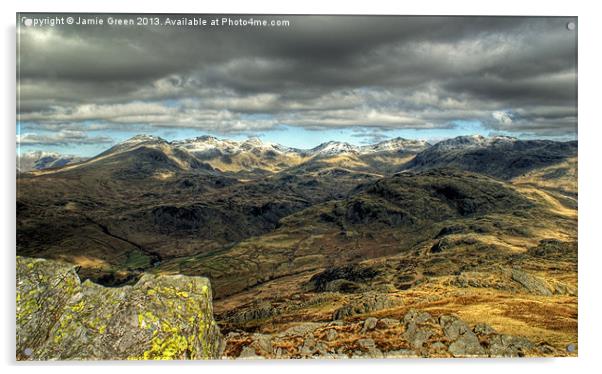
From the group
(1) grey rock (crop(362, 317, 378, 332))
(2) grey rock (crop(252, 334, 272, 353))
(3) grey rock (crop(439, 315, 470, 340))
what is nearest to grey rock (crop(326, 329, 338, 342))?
(1) grey rock (crop(362, 317, 378, 332))

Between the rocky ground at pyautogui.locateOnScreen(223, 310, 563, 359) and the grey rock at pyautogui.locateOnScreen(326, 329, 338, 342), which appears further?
the grey rock at pyautogui.locateOnScreen(326, 329, 338, 342)

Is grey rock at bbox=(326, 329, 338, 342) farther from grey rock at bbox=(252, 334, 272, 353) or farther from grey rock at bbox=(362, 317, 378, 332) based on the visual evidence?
grey rock at bbox=(252, 334, 272, 353)

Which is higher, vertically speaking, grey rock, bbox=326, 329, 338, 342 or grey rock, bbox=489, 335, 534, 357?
grey rock, bbox=326, 329, 338, 342

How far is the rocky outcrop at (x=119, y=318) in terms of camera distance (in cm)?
1797

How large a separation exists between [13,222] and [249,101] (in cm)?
2981

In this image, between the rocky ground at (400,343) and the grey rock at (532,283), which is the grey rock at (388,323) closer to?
the rocky ground at (400,343)

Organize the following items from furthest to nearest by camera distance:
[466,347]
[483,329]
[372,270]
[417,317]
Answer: [372,270]
[417,317]
[483,329]
[466,347]

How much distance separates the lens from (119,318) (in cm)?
1825

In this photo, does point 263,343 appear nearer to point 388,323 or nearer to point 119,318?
point 388,323

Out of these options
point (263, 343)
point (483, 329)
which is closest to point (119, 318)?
point (263, 343)

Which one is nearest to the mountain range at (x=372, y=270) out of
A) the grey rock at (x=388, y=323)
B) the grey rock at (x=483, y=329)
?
the grey rock at (x=388, y=323)

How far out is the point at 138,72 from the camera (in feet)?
109

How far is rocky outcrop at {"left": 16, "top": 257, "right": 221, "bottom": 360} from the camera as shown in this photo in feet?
59.0

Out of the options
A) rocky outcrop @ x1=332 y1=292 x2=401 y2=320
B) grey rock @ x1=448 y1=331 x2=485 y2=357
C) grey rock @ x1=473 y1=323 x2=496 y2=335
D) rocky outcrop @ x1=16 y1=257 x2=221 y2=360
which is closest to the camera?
rocky outcrop @ x1=16 y1=257 x2=221 y2=360
